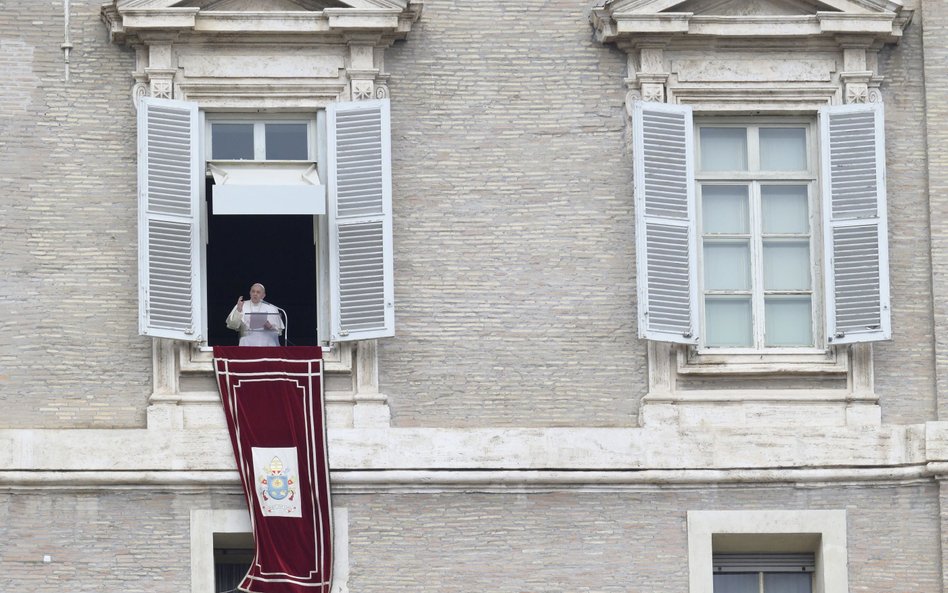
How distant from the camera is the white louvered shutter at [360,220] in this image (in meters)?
22.5

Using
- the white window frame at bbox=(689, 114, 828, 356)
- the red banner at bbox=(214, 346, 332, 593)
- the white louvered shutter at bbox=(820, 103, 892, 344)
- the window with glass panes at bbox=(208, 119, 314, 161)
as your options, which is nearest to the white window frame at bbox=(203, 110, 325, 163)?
the window with glass panes at bbox=(208, 119, 314, 161)

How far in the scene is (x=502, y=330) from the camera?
22.7 meters

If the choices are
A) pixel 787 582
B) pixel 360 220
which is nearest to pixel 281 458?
pixel 360 220

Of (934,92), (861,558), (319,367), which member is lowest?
(861,558)

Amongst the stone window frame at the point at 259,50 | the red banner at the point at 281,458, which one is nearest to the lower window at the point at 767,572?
the red banner at the point at 281,458

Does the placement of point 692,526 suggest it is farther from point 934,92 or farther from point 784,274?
point 934,92

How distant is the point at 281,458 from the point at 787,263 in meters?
4.53

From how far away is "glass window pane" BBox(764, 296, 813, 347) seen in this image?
2306cm

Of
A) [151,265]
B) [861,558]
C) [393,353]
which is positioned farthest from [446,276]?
[861,558]

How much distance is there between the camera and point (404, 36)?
75.9 feet

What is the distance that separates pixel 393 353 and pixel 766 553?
3.44 meters

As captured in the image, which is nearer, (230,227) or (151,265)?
(151,265)

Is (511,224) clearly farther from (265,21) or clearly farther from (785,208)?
(265,21)

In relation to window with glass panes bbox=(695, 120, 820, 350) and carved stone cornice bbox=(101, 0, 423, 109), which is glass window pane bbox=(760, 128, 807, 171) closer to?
window with glass panes bbox=(695, 120, 820, 350)
